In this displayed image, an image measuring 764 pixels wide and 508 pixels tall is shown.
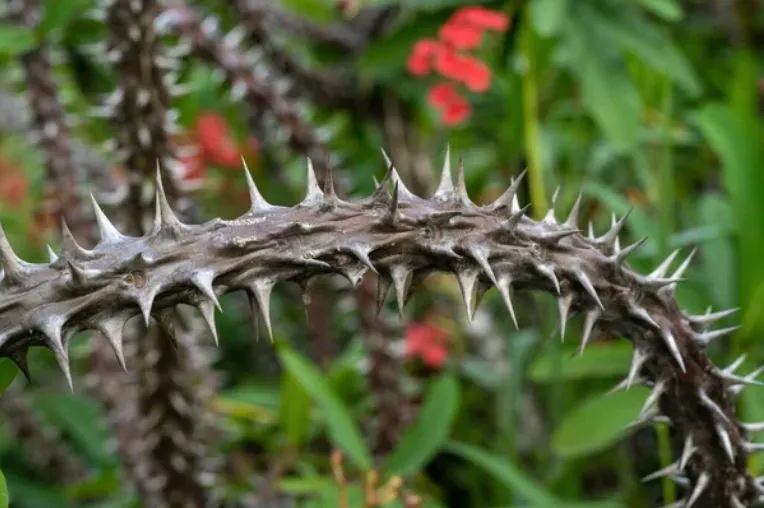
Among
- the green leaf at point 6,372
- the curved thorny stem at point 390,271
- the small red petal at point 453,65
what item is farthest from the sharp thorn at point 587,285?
the small red petal at point 453,65

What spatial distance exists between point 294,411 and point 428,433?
0.95 feet

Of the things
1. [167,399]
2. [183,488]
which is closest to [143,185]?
[167,399]

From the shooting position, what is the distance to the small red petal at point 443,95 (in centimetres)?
190

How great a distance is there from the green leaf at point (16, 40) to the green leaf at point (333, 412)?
586 mm

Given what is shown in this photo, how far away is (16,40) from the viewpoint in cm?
146

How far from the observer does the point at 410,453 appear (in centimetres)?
139

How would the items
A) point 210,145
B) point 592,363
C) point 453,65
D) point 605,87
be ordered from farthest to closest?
point 210,145, point 453,65, point 605,87, point 592,363

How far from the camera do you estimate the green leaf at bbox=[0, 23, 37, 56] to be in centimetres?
144

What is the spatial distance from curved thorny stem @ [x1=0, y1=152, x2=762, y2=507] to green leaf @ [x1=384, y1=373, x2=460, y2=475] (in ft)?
1.63

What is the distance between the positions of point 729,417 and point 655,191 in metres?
0.93

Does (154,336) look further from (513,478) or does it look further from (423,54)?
(423,54)

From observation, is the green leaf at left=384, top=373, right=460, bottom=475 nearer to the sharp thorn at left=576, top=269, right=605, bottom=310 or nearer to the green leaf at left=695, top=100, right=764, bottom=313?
the green leaf at left=695, top=100, right=764, bottom=313

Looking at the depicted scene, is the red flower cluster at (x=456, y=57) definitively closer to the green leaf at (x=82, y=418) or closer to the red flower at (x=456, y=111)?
the red flower at (x=456, y=111)

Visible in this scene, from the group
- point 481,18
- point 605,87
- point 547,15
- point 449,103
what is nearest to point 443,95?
point 449,103
